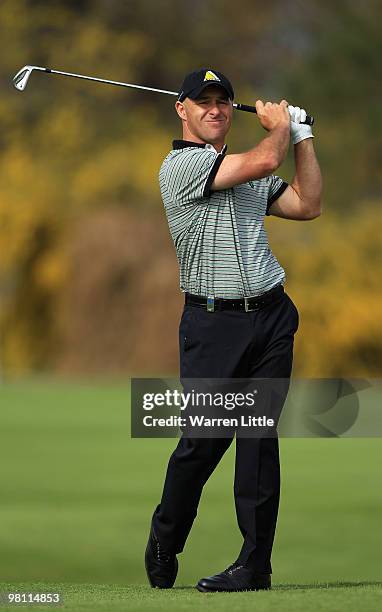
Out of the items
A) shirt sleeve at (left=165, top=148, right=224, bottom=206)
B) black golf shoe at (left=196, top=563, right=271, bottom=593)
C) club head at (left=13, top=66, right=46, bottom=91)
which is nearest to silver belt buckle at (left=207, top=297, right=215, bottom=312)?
shirt sleeve at (left=165, top=148, right=224, bottom=206)

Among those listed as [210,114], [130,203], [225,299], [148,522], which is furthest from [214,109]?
[130,203]

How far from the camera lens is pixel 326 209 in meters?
29.0

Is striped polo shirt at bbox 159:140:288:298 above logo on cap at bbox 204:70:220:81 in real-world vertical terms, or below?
below

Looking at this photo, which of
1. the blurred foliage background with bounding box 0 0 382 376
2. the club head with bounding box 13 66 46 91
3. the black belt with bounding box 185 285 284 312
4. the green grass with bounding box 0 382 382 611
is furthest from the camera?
the blurred foliage background with bounding box 0 0 382 376

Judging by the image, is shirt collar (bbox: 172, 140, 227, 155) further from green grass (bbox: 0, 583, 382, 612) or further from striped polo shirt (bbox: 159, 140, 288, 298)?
green grass (bbox: 0, 583, 382, 612)

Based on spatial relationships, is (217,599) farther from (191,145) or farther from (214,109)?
(214,109)

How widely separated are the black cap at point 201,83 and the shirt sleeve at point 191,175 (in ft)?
0.68

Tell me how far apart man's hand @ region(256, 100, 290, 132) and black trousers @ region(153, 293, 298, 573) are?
1.86 feet

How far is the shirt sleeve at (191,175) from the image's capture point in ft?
16.1

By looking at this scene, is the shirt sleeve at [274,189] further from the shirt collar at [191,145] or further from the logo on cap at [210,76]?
the logo on cap at [210,76]

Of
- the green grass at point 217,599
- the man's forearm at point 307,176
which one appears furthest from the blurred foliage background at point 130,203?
the green grass at point 217,599

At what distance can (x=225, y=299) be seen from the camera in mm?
5023

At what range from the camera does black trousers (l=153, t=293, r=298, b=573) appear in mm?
5004

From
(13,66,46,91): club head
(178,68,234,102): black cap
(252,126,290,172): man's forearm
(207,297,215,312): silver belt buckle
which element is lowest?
(207,297,215,312): silver belt buckle
